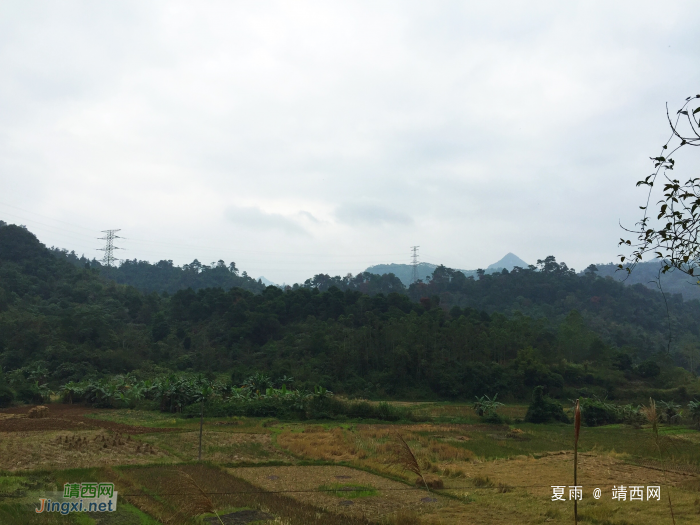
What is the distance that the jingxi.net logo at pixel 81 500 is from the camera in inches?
451

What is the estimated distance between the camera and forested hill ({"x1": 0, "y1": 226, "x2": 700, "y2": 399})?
47.1m

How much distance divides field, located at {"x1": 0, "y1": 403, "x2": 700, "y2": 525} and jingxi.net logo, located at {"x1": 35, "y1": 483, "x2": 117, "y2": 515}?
289 mm

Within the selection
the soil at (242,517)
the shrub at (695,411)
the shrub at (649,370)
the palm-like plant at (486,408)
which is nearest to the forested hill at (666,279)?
the shrub at (649,370)

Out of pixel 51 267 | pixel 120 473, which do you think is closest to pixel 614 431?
pixel 120 473

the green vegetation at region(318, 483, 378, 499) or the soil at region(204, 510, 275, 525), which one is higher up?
the soil at region(204, 510, 275, 525)

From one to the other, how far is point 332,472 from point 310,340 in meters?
37.0

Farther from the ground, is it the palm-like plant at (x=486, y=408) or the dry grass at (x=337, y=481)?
the dry grass at (x=337, y=481)

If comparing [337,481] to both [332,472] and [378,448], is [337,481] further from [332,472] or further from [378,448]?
[378,448]

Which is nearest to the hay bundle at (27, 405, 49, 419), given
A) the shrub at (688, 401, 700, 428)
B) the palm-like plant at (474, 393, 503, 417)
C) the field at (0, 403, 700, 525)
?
the field at (0, 403, 700, 525)

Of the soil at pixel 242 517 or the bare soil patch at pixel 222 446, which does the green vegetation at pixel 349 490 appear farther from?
the bare soil patch at pixel 222 446

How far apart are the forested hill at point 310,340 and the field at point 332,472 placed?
1716 centimetres

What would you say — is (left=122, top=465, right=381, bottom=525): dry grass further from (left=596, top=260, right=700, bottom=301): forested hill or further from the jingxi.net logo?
(left=596, top=260, right=700, bottom=301): forested hill

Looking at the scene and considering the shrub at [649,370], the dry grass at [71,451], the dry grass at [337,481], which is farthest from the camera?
the shrub at [649,370]

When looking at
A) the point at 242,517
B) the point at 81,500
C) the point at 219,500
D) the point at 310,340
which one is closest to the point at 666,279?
the point at 310,340
